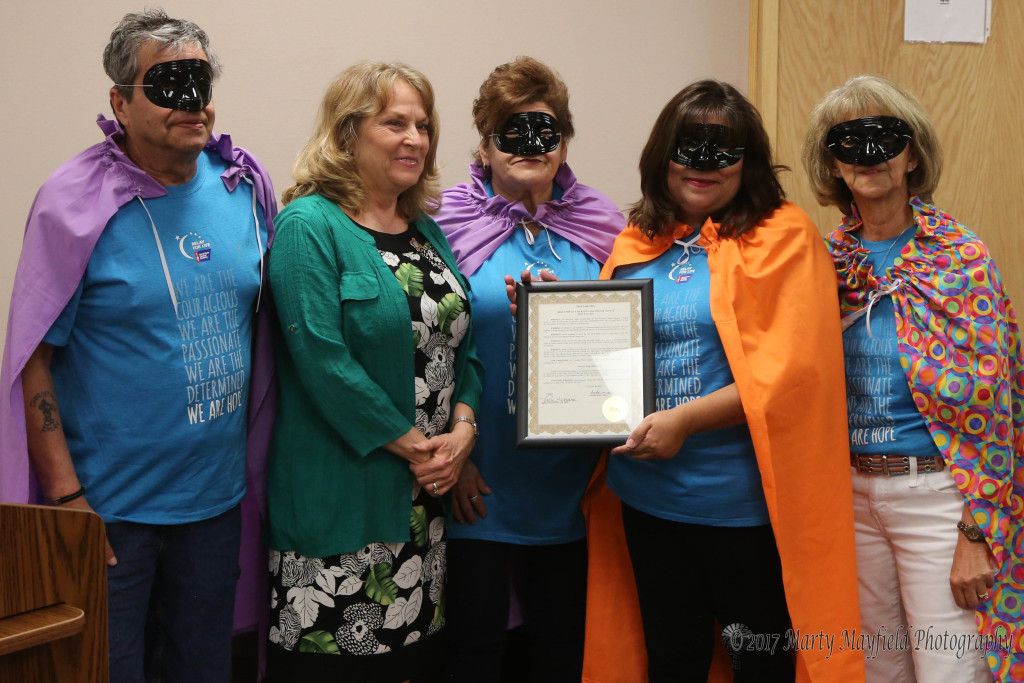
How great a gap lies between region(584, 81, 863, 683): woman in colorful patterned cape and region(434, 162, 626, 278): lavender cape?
0.97 feet

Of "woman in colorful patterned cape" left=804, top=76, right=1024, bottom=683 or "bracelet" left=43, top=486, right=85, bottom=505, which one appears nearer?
"bracelet" left=43, top=486, right=85, bottom=505

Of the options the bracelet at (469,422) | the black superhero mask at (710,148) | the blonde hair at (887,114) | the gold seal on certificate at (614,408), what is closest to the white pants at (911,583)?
the gold seal on certificate at (614,408)

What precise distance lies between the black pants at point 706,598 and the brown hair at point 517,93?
1.06 meters

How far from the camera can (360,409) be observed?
1915 millimetres

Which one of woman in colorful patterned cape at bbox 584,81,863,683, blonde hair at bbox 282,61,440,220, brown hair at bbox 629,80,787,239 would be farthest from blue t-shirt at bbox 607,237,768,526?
blonde hair at bbox 282,61,440,220

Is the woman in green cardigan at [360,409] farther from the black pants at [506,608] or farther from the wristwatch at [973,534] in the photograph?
the wristwatch at [973,534]

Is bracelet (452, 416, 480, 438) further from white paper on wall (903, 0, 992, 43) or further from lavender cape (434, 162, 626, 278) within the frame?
white paper on wall (903, 0, 992, 43)

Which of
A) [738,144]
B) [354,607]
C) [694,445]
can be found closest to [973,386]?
[694,445]

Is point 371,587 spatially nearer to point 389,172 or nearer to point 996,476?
point 389,172

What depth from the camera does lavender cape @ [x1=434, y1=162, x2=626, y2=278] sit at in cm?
231

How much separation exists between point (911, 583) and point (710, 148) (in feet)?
3.58

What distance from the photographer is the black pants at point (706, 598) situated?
1923 mm

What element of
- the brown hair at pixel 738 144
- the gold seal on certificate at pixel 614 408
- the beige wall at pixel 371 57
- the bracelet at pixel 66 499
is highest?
the beige wall at pixel 371 57

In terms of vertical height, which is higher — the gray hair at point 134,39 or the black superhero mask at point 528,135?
the gray hair at point 134,39
